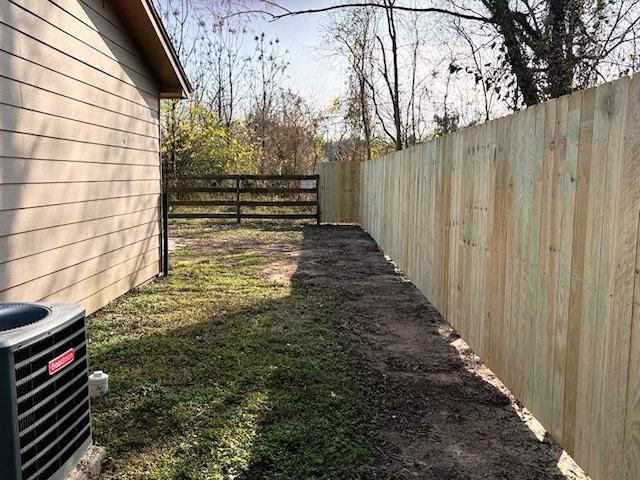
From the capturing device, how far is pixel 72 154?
14.8 ft

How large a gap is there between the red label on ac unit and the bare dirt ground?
1.35m

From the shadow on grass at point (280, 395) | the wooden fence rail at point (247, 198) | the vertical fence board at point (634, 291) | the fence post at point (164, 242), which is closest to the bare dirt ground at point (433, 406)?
the shadow on grass at point (280, 395)

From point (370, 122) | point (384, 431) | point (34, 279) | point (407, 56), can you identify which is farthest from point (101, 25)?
point (370, 122)

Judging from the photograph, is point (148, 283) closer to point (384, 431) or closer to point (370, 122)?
point (384, 431)

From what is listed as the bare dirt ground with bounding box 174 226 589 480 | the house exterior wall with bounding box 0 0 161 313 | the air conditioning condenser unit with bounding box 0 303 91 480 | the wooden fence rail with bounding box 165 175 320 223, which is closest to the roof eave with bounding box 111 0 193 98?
the house exterior wall with bounding box 0 0 161 313

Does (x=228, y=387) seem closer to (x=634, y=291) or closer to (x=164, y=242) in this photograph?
(x=634, y=291)

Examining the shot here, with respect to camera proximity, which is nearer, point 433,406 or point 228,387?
point 433,406

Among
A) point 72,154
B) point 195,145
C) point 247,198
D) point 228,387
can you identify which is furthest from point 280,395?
point 195,145

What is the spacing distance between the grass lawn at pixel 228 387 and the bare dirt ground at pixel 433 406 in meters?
0.16

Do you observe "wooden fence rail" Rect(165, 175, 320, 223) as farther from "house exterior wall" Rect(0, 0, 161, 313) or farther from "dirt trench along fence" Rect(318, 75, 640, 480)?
"dirt trench along fence" Rect(318, 75, 640, 480)

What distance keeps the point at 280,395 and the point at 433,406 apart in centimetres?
89

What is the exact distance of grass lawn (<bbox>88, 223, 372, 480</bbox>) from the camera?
246cm

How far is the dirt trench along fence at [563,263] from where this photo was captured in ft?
5.85

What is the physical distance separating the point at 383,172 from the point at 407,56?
25.3 feet
